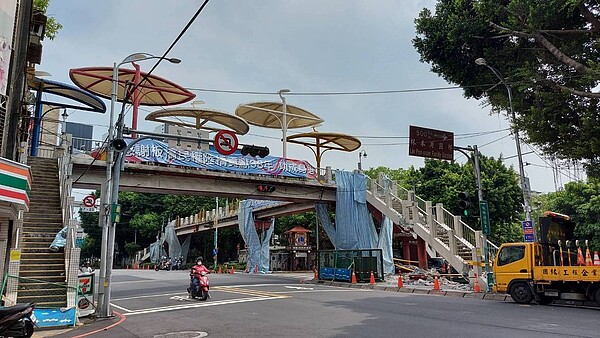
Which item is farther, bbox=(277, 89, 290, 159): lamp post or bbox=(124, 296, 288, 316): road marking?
bbox=(277, 89, 290, 159): lamp post

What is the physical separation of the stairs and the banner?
9.60 feet

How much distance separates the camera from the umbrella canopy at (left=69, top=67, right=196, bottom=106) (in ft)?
95.6

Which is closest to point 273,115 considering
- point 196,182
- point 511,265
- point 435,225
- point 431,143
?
point 196,182

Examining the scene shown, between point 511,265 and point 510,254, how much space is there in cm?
40

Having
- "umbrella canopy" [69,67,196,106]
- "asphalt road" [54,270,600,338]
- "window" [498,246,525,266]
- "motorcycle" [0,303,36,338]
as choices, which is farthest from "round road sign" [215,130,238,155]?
"umbrella canopy" [69,67,196,106]

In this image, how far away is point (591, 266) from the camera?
1402 cm

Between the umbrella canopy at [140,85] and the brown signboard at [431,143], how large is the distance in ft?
58.7

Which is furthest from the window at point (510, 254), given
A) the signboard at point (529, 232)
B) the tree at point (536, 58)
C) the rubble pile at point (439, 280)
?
the rubble pile at point (439, 280)

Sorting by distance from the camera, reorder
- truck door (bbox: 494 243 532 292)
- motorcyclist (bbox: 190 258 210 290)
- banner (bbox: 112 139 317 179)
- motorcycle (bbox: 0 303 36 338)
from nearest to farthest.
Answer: motorcycle (bbox: 0 303 36 338) < truck door (bbox: 494 243 532 292) < motorcyclist (bbox: 190 258 210 290) < banner (bbox: 112 139 317 179)

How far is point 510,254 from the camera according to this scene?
1645 centimetres

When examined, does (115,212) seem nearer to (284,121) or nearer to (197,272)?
(197,272)

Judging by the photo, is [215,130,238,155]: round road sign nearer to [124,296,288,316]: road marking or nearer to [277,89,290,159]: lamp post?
[124,296,288,316]: road marking

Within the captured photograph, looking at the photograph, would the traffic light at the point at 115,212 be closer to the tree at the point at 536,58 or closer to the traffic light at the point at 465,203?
the traffic light at the point at 465,203

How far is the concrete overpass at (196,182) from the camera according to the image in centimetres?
2212
